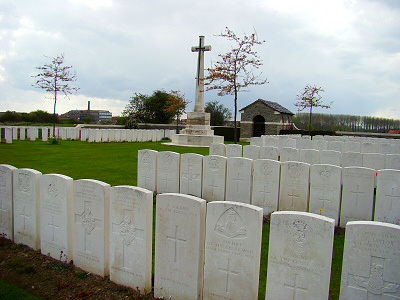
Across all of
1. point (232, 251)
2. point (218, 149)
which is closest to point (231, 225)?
point (232, 251)

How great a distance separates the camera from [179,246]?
340 centimetres

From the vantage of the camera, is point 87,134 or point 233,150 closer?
point 233,150

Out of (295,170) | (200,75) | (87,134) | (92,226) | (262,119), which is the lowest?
(92,226)

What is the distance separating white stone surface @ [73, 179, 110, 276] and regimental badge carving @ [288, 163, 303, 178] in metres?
3.58

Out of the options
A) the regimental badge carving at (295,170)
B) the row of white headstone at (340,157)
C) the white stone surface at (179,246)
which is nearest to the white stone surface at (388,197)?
the regimental badge carving at (295,170)

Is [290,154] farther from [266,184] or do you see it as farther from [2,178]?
[2,178]

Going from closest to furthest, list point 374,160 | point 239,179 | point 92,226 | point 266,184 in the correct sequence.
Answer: point 92,226 → point 266,184 → point 239,179 → point 374,160

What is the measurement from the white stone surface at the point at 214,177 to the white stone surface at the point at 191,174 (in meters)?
0.12

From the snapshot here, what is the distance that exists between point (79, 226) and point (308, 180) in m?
4.10

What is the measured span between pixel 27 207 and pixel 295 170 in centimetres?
453

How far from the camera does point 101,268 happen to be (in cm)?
390

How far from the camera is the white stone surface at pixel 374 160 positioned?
8492 mm

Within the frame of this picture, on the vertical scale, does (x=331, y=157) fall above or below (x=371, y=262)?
above

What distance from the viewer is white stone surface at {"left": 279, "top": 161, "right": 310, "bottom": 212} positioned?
6.01 meters
